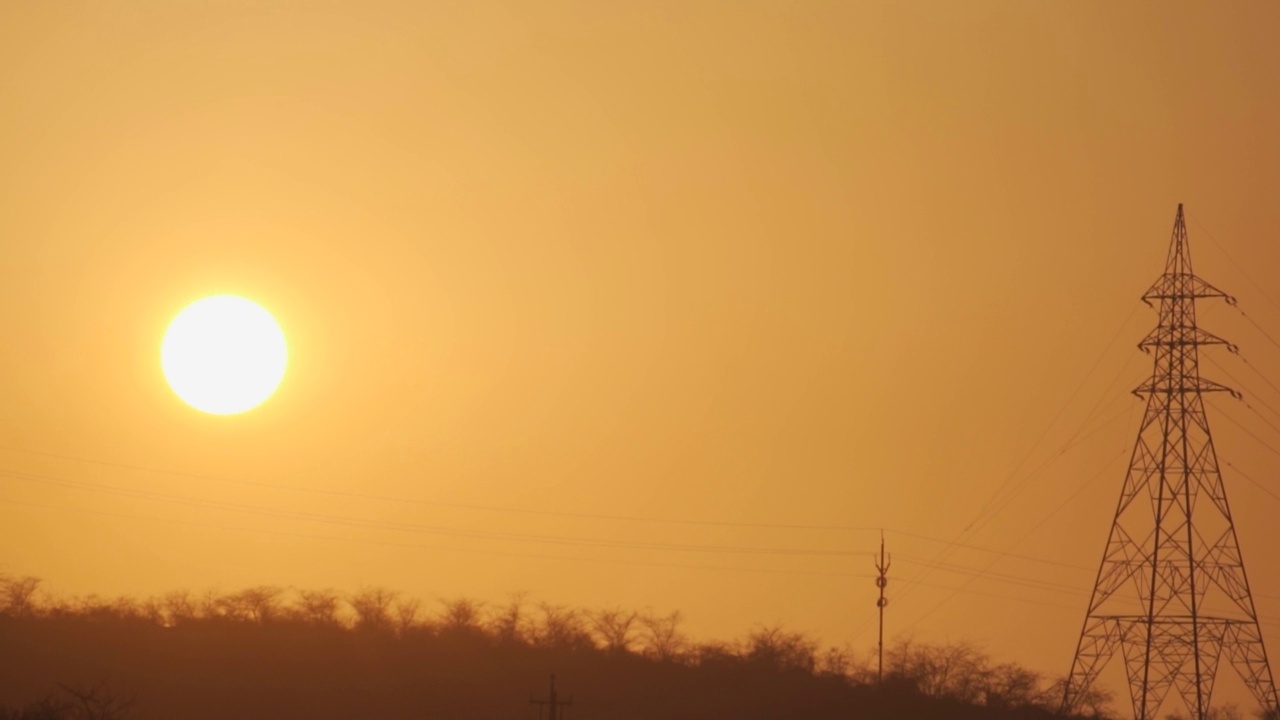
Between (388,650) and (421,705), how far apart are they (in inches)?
522

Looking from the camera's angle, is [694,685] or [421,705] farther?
[694,685]

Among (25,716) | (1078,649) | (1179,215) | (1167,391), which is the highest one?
(1179,215)

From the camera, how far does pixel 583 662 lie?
11312 cm

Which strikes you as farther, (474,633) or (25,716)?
(474,633)

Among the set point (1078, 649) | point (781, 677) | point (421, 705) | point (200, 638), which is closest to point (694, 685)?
point (781, 677)

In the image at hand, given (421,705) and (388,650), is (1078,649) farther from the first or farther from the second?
(388,650)

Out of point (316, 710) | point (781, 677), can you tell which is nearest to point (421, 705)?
point (316, 710)

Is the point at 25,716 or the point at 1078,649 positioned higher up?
the point at 1078,649

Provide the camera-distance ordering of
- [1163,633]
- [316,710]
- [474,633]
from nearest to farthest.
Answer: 1. [1163,633]
2. [316,710]
3. [474,633]

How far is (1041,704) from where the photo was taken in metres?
106

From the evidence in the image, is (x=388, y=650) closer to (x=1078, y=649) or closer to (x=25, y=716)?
(x=1078, y=649)

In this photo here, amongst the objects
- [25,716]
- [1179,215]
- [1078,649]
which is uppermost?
[1179,215]

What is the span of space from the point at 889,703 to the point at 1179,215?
41.6m

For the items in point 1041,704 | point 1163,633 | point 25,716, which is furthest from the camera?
point 1041,704
